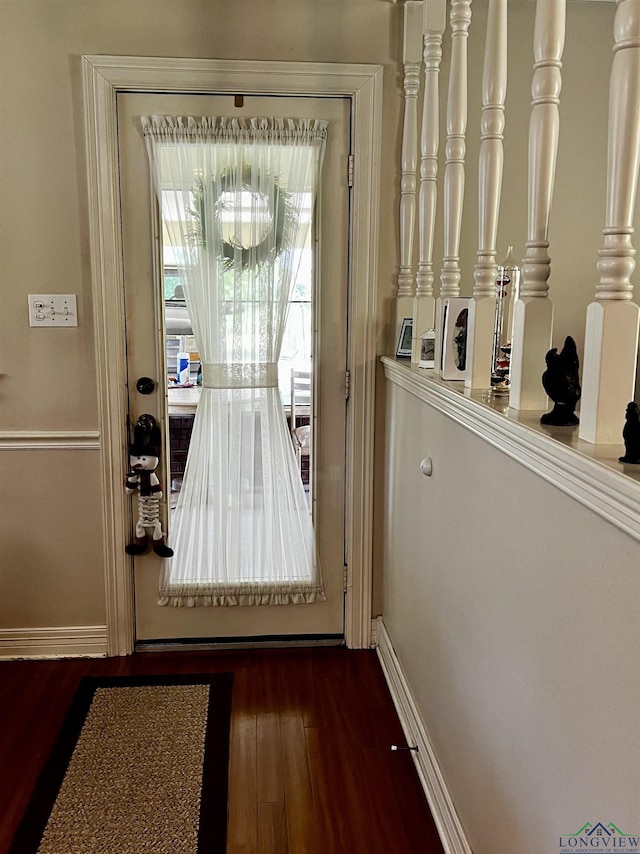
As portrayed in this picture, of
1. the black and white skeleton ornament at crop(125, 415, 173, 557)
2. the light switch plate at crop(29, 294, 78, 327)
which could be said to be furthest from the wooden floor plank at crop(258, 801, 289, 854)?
the light switch plate at crop(29, 294, 78, 327)

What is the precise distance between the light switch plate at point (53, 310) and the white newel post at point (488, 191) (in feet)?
5.12

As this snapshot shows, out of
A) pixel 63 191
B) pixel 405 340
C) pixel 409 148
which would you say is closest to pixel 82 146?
pixel 63 191

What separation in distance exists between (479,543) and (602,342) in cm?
66

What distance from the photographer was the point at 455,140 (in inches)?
77.0

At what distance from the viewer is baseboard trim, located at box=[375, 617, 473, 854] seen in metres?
1.83

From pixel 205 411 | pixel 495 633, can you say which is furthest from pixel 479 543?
pixel 205 411

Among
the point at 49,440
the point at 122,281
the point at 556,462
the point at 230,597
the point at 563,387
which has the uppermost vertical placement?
the point at 122,281

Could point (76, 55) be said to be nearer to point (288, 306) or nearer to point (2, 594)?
point (288, 306)

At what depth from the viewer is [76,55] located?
2508 mm

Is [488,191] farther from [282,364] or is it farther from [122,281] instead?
[122,281]

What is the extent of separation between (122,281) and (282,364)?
673mm

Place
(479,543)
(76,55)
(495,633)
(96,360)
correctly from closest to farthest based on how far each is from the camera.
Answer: (495,633) → (479,543) → (76,55) → (96,360)

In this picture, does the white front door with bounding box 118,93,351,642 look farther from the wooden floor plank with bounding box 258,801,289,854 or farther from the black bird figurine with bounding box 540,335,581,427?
the black bird figurine with bounding box 540,335,581,427

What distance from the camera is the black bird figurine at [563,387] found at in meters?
1.31
